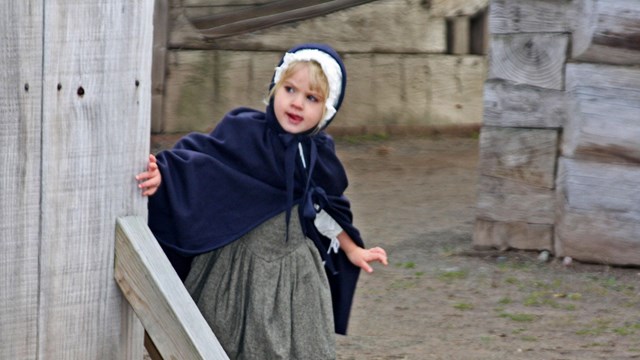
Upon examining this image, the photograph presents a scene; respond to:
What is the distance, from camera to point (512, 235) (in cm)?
623

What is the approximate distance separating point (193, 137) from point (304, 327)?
58 centimetres

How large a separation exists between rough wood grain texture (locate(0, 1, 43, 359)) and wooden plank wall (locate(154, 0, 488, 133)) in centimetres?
586

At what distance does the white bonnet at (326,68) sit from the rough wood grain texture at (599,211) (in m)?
2.68

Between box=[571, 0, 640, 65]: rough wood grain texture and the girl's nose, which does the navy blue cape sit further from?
box=[571, 0, 640, 65]: rough wood grain texture

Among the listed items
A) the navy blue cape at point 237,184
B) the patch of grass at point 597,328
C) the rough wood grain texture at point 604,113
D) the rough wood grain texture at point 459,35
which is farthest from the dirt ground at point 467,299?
the rough wood grain texture at point 459,35

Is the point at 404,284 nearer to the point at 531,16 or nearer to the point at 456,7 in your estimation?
the point at 531,16

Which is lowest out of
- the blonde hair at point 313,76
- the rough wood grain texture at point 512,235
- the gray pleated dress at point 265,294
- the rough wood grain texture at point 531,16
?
the rough wood grain texture at point 512,235

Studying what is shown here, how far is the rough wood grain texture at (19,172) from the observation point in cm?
271

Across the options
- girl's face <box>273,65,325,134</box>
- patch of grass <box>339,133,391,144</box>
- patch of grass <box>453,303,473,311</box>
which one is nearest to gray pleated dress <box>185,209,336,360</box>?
Answer: girl's face <box>273,65,325,134</box>

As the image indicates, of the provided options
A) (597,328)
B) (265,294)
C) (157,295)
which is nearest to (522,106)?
(597,328)

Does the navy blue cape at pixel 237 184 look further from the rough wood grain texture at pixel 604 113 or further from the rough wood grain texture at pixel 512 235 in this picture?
the rough wood grain texture at pixel 512 235

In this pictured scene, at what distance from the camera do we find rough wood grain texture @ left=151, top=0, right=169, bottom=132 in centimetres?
847

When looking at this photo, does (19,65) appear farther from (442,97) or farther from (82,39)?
(442,97)

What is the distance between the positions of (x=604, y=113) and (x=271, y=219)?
111 inches
